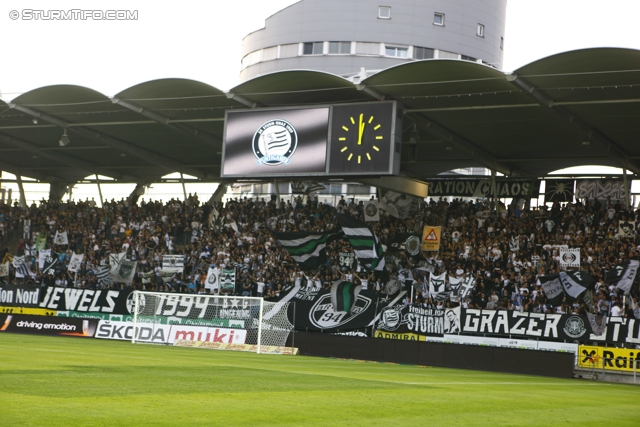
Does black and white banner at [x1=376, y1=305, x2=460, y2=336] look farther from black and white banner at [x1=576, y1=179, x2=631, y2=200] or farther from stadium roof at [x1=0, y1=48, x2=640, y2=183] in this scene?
black and white banner at [x1=576, y1=179, x2=631, y2=200]

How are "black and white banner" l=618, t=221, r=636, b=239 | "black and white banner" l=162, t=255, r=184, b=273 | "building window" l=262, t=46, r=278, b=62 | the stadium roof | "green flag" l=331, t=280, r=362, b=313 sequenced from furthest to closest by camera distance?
"building window" l=262, t=46, r=278, b=62, "black and white banner" l=162, t=255, r=184, b=273, "green flag" l=331, t=280, r=362, b=313, "black and white banner" l=618, t=221, r=636, b=239, the stadium roof

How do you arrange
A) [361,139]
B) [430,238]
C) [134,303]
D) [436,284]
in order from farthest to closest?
[430,238], [134,303], [436,284], [361,139]

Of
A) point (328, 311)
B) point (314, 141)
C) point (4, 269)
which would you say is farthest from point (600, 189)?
point (4, 269)

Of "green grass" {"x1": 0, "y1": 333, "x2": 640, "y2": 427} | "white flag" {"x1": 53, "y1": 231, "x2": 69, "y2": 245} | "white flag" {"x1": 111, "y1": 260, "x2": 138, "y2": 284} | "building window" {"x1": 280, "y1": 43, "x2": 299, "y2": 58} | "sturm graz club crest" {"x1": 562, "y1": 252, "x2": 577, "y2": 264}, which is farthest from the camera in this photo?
"building window" {"x1": 280, "y1": 43, "x2": 299, "y2": 58}

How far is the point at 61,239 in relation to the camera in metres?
42.1

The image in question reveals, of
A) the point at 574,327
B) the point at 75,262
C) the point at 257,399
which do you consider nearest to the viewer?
the point at 257,399

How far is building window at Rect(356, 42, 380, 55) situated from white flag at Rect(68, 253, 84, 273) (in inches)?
1400

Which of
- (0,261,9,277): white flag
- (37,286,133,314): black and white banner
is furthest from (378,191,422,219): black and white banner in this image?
(0,261,9,277): white flag

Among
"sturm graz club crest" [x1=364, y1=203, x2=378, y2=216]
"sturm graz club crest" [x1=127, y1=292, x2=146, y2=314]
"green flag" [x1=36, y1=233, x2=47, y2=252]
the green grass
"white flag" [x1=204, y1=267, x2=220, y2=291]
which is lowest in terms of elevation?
"sturm graz club crest" [x1=127, y1=292, x2=146, y2=314]

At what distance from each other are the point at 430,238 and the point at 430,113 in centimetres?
556

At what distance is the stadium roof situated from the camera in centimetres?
2566

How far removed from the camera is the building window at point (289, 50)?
70.3 m

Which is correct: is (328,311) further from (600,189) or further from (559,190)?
(600,189)

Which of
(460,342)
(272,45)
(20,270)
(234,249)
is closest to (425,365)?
(460,342)
